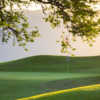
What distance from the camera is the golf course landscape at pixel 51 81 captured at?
1590 cm

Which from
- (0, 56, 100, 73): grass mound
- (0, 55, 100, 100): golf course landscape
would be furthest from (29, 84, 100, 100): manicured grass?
(0, 56, 100, 73): grass mound

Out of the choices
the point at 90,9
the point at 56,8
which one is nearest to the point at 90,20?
the point at 90,9

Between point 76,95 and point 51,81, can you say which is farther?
point 51,81

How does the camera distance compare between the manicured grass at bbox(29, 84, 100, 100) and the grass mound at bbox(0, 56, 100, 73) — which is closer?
the manicured grass at bbox(29, 84, 100, 100)

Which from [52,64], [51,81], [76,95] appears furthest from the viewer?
[52,64]

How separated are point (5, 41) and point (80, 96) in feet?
37.2

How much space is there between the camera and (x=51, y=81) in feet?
83.7

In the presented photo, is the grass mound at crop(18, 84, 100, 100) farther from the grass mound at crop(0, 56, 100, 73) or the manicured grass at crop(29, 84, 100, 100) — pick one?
the grass mound at crop(0, 56, 100, 73)

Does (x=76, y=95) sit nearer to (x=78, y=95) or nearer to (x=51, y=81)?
(x=78, y=95)

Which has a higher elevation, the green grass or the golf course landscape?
A: the green grass

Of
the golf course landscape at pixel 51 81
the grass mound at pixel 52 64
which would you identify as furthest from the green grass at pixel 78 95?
the grass mound at pixel 52 64

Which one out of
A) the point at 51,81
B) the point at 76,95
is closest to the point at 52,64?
the point at 51,81

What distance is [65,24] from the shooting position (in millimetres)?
24422

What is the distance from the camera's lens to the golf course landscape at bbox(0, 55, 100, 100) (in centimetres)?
1590
